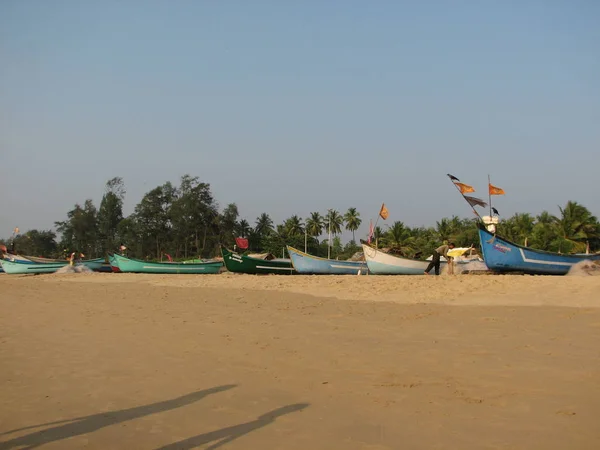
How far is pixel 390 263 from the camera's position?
26.3 metres

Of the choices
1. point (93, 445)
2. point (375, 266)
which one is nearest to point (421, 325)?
point (93, 445)

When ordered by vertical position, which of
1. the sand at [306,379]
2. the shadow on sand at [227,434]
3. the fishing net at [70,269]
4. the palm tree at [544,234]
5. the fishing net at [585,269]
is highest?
the palm tree at [544,234]

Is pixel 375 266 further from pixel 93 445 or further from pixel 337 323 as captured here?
pixel 93 445

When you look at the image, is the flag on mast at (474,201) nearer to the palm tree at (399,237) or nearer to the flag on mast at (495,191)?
the flag on mast at (495,191)

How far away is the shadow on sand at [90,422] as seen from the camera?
3.99m

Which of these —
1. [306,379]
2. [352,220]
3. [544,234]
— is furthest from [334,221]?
[306,379]

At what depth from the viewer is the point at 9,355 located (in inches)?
268

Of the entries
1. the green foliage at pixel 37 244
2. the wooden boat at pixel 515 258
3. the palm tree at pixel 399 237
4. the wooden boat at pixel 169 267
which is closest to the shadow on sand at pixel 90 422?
the wooden boat at pixel 515 258

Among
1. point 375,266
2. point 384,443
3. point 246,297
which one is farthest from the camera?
point 375,266

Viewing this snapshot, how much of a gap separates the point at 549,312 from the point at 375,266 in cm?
1699

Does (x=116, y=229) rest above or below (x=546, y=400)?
above

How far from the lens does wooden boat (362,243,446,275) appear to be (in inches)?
1029

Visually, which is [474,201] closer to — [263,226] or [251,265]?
[251,265]

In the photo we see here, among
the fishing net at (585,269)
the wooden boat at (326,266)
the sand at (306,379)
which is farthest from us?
the wooden boat at (326,266)
